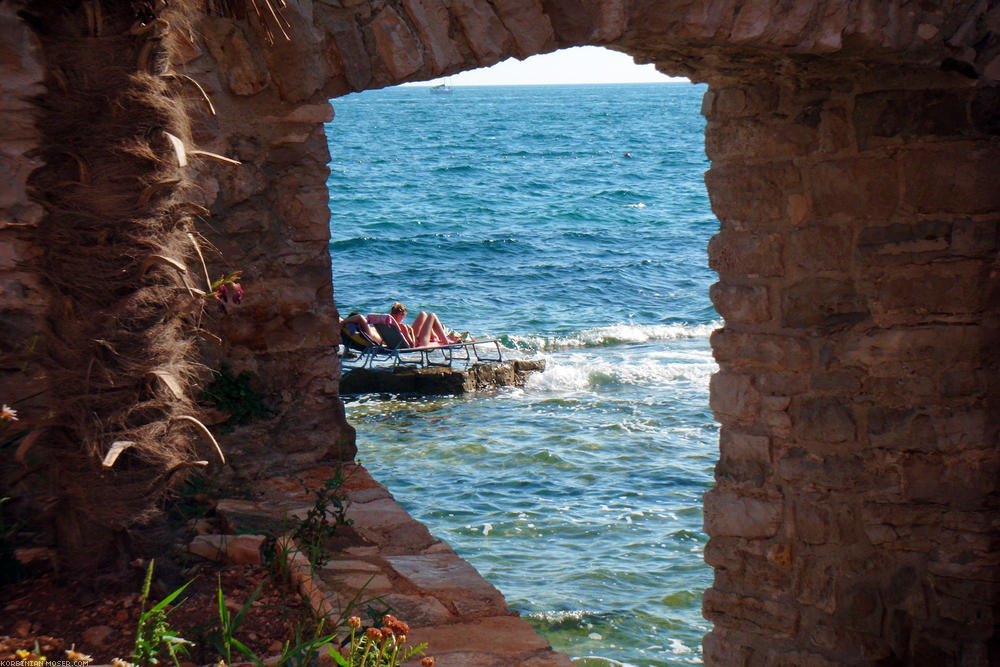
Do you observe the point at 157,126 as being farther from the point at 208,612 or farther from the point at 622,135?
the point at 622,135

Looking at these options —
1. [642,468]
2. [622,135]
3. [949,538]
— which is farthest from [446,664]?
[622,135]

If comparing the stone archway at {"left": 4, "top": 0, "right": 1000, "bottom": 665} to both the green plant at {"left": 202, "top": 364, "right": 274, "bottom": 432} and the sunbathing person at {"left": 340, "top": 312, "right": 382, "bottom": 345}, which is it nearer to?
the green plant at {"left": 202, "top": 364, "right": 274, "bottom": 432}

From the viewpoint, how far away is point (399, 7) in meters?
2.61

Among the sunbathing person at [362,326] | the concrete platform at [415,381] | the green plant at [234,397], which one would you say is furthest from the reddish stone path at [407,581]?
the sunbathing person at [362,326]

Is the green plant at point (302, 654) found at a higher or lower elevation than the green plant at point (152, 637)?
lower

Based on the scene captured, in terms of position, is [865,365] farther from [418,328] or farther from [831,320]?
[418,328]

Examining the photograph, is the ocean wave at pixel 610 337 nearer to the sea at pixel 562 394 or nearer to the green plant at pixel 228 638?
the sea at pixel 562 394

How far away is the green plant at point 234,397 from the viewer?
3441 mm

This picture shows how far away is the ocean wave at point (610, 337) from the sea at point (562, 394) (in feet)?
0.16

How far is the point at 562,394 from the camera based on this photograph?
→ 11375mm

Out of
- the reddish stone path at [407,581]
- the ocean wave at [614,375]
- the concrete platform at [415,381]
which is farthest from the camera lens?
the ocean wave at [614,375]

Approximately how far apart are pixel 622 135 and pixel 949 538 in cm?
4833

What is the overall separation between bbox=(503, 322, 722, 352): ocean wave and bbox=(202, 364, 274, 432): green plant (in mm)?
10654

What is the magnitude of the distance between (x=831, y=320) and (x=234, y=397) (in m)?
2.13
